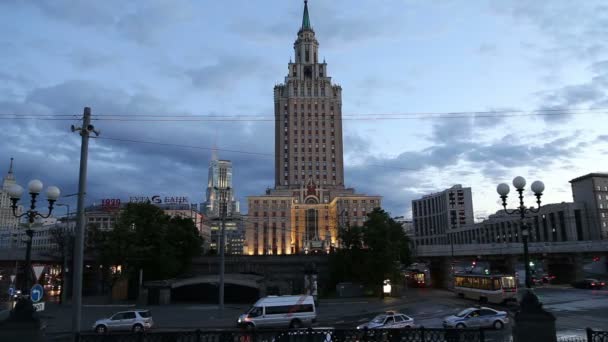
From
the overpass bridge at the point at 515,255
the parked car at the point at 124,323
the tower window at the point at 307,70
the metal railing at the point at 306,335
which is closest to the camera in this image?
the metal railing at the point at 306,335

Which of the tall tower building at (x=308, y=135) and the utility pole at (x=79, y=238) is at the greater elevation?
the tall tower building at (x=308, y=135)

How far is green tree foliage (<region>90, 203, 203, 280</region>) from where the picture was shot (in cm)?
5553

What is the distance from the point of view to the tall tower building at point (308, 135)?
152 meters

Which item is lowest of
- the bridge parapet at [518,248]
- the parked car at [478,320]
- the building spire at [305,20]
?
the parked car at [478,320]

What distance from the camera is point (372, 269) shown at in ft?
197

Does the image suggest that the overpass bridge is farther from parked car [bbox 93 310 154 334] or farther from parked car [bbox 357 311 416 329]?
parked car [bbox 93 310 154 334]

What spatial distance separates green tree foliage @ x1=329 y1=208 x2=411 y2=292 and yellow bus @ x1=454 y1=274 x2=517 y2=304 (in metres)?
9.71

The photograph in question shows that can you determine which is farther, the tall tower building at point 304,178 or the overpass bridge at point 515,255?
the tall tower building at point 304,178

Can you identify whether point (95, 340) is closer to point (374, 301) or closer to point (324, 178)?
point (374, 301)

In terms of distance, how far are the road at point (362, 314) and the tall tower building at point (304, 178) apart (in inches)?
3327

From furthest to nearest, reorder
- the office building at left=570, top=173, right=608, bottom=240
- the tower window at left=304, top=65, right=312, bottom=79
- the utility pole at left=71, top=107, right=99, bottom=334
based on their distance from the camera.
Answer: the tower window at left=304, top=65, right=312, bottom=79 < the office building at left=570, top=173, right=608, bottom=240 < the utility pole at left=71, top=107, right=99, bottom=334

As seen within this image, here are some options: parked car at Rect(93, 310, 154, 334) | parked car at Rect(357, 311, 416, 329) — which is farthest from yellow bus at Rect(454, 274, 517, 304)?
parked car at Rect(93, 310, 154, 334)

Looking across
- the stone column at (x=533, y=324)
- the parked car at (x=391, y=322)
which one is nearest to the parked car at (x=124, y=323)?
the parked car at (x=391, y=322)

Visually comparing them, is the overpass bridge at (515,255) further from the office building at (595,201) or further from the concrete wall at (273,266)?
the office building at (595,201)
